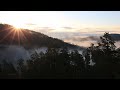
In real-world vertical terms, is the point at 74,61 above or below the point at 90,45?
below

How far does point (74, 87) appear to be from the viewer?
1494 mm

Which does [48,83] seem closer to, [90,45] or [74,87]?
[74,87]

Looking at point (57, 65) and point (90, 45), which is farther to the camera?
point (90, 45)

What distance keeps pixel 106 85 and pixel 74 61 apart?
14018mm

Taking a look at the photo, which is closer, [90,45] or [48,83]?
[48,83]

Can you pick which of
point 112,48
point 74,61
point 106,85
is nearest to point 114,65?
point 112,48

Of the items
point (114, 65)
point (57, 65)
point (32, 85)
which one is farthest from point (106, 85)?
point (114, 65)

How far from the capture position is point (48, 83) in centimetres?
150
